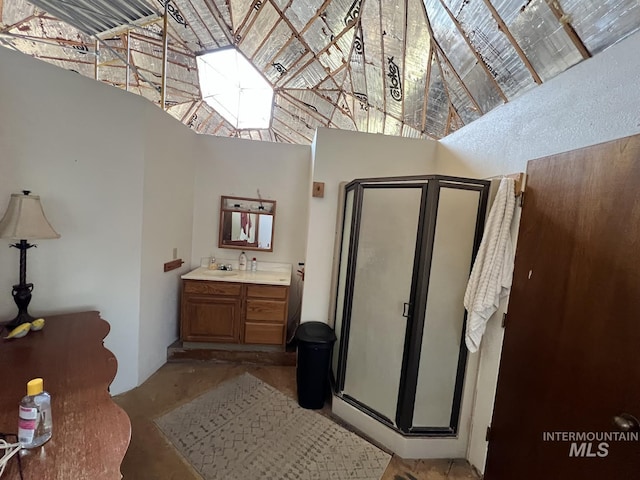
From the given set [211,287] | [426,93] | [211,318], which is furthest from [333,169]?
[211,318]

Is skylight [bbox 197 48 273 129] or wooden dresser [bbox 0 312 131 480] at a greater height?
skylight [bbox 197 48 273 129]

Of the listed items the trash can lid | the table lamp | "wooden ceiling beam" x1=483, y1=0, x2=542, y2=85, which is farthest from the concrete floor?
"wooden ceiling beam" x1=483, y1=0, x2=542, y2=85

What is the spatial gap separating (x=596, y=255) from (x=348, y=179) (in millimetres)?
1794

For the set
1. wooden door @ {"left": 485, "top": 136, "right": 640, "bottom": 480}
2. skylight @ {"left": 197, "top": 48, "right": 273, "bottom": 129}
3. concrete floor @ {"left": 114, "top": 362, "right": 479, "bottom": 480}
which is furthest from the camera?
skylight @ {"left": 197, "top": 48, "right": 273, "bottom": 129}

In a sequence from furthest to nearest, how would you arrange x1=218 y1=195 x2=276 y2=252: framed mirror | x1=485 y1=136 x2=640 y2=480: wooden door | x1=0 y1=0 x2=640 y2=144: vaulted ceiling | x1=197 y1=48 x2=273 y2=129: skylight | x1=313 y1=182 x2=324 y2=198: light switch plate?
1. x1=197 y1=48 x2=273 y2=129: skylight
2. x1=218 y1=195 x2=276 y2=252: framed mirror
3. x1=313 y1=182 x2=324 y2=198: light switch plate
4. x1=0 y1=0 x2=640 y2=144: vaulted ceiling
5. x1=485 y1=136 x2=640 y2=480: wooden door

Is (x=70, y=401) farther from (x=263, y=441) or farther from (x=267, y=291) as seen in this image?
(x=267, y=291)

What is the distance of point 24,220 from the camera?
1.52 metres

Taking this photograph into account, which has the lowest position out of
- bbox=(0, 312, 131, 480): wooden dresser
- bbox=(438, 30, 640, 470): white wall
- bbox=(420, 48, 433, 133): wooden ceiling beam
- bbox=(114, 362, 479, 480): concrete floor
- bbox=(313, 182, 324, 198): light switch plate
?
bbox=(114, 362, 479, 480): concrete floor

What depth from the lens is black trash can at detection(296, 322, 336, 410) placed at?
2.17 metres

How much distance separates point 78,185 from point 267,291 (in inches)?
70.7

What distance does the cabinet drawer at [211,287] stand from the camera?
8.85 ft

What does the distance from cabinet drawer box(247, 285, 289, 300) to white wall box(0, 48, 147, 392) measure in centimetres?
101

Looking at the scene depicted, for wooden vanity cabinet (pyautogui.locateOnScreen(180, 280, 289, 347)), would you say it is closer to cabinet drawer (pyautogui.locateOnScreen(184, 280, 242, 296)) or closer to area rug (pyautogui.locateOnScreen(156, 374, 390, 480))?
cabinet drawer (pyautogui.locateOnScreen(184, 280, 242, 296))

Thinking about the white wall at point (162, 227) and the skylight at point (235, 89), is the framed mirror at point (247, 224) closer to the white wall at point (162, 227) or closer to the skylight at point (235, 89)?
the white wall at point (162, 227)
